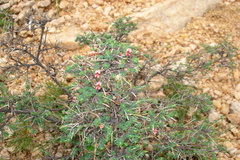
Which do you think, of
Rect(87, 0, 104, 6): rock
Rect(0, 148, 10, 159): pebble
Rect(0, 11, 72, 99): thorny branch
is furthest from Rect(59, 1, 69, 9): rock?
Rect(0, 148, 10, 159): pebble

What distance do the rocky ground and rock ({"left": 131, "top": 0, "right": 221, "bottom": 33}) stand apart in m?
0.11

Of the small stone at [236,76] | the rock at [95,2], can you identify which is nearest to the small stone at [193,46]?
the small stone at [236,76]

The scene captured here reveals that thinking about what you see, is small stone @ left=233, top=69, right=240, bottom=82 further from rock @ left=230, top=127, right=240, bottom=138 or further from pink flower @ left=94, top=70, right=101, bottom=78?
pink flower @ left=94, top=70, right=101, bottom=78

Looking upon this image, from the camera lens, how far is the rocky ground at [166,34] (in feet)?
10.4

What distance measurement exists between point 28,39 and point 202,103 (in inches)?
113

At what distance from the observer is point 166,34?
3.86 m

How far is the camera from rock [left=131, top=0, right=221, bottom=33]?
12.7 feet

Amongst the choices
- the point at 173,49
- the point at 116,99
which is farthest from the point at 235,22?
the point at 116,99

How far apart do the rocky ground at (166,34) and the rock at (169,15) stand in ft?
0.36

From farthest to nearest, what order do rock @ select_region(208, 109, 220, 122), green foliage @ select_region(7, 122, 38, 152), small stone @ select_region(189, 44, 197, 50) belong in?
small stone @ select_region(189, 44, 197, 50)
rock @ select_region(208, 109, 220, 122)
green foliage @ select_region(7, 122, 38, 152)

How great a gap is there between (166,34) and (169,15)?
36 centimetres

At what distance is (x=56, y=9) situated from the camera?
13.6 ft

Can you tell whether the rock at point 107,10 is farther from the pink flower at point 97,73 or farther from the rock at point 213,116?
the pink flower at point 97,73

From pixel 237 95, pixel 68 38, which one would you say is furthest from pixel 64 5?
pixel 237 95
